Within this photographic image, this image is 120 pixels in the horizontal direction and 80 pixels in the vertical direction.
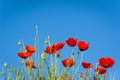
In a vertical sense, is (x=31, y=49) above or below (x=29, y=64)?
above

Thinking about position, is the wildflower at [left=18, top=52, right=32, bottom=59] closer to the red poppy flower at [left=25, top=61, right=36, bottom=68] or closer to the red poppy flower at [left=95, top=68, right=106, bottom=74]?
the red poppy flower at [left=25, top=61, right=36, bottom=68]

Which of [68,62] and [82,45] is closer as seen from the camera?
[68,62]

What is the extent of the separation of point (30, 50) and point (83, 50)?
1.98 ft

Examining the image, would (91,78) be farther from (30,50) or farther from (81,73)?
(30,50)

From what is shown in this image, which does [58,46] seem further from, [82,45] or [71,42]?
[82,45]

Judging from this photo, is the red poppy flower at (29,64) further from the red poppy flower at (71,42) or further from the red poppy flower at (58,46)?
the red poppy flower at (71,42)

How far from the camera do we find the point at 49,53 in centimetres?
462

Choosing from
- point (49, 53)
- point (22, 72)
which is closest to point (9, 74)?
point (22, 72)

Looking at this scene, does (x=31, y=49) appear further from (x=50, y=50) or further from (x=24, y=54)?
(x=50, y=50)

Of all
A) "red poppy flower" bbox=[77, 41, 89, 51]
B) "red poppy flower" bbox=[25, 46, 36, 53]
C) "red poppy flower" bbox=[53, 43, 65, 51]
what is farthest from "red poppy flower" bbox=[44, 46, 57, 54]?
"red poppy flower" bbox=[77, 41, 89, 51]

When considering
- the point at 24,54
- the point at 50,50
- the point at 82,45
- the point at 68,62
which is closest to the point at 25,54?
the point at 24,54

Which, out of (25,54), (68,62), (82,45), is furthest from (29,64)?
(82,45)

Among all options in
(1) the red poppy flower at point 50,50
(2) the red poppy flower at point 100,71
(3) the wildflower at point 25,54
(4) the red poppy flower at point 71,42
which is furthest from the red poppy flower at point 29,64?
(2) the red poppy flower at point 100,71

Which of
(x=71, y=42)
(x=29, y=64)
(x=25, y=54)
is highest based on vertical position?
(x=71, y=42)
